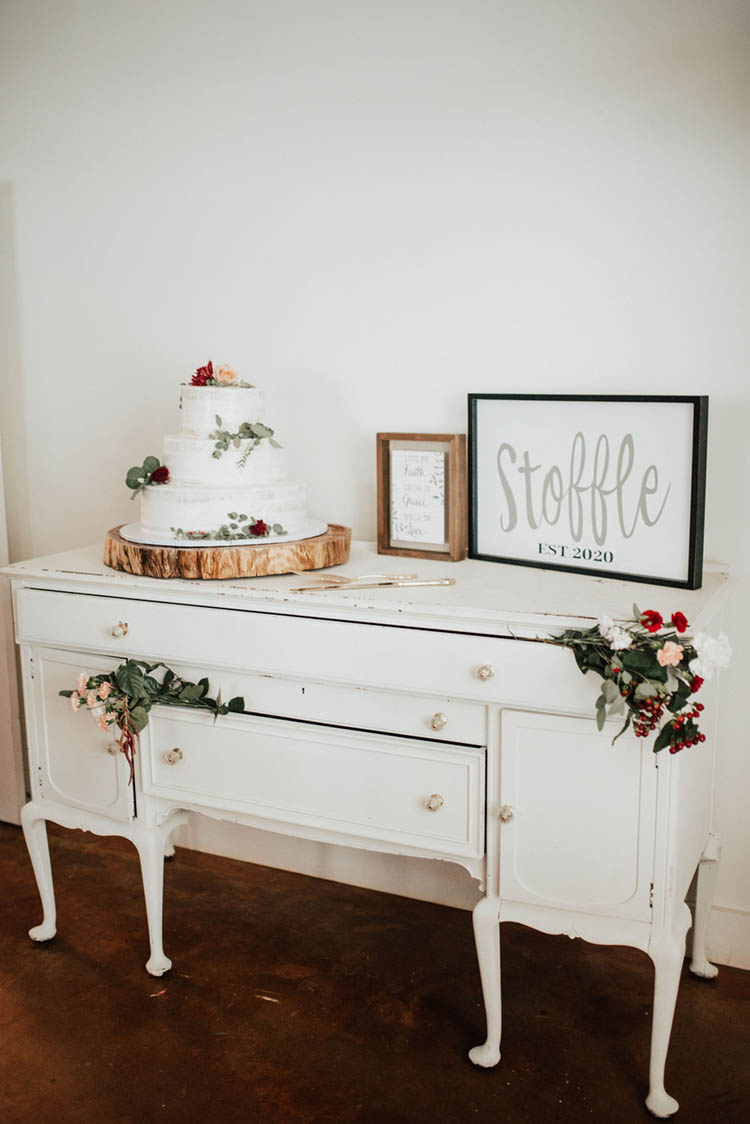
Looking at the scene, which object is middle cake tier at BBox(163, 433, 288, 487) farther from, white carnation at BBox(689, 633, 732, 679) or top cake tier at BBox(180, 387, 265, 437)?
white carnation at BBox(689, 633, 732, 679)

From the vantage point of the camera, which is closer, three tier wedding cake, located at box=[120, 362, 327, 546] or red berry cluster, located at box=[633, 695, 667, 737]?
red berry cluster, located at box=[633, 695, 667, 737]

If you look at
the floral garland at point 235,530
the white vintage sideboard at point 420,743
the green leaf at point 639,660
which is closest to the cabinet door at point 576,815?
the white vintage sideboard at point 420,743

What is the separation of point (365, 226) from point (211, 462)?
0.74 metres

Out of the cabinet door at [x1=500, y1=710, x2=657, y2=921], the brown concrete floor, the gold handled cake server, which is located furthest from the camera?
the gold handled cake server

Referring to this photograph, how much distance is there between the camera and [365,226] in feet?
7.85

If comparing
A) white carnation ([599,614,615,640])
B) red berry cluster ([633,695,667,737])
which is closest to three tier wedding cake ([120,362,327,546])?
white carnation ([599,614,615,640])

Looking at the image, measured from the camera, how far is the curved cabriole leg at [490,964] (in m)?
1.87

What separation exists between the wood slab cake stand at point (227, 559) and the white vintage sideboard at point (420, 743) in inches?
1.3

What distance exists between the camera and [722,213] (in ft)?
6.58

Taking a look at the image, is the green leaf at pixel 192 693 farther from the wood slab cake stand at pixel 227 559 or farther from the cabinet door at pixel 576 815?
the cabinet door at pixel 576 815

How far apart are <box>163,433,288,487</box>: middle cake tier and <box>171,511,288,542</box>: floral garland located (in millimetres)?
81

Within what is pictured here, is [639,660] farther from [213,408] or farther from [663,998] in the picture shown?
[213,408]

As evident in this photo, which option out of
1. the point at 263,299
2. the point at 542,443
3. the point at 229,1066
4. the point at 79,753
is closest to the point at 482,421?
the point at 542,443

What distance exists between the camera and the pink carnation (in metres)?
1.55
